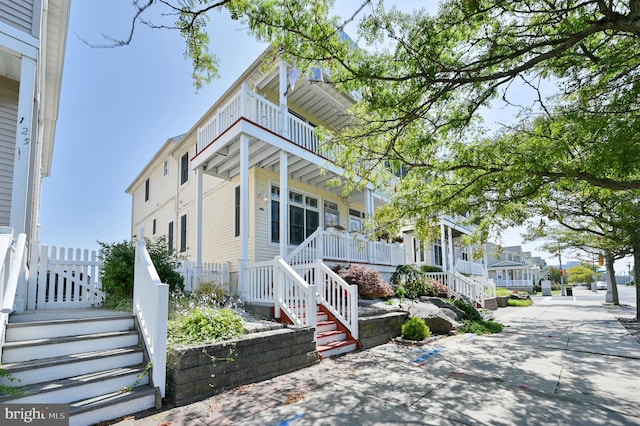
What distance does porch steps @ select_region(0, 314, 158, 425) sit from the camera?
10.8 feet

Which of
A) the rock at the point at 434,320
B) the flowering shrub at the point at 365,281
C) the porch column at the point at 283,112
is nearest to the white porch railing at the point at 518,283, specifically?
the flowering shrub at the point at 365,281

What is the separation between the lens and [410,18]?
408cm

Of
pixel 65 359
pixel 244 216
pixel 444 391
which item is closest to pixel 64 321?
pixel 65 359

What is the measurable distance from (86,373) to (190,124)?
10.9 m

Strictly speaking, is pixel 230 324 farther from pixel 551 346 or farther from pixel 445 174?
pixel 551 346

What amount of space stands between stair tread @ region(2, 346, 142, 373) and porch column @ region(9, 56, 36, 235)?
273cm

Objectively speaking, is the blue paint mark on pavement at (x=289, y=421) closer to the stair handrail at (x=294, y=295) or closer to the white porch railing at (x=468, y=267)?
the stair handrail at (x=294, y=295)

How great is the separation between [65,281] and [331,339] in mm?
4980

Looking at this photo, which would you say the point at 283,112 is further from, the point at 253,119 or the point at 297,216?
the point at 297,216

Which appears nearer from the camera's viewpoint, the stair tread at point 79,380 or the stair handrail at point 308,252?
the stair tread at point 79,380

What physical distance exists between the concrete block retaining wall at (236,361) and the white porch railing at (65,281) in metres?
3.29

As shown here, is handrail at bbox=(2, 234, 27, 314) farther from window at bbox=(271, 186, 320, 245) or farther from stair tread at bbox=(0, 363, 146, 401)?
window at bbox=(271, 186, 320, 245)

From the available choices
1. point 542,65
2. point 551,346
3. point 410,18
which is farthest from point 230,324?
point 551,346

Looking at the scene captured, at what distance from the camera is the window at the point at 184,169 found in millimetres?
14062
